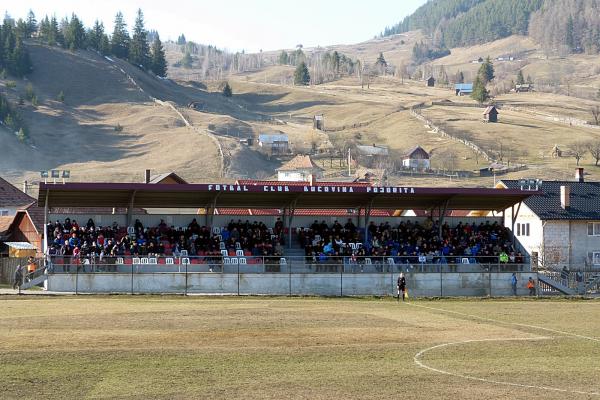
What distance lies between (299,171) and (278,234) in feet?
337

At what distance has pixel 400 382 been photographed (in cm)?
2014

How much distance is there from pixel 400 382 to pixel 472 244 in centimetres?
4181

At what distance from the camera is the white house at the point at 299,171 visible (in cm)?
15612

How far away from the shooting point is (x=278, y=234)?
60.0m

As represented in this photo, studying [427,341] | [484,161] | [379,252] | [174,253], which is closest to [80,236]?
[174,253]

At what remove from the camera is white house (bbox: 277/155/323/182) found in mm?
156125

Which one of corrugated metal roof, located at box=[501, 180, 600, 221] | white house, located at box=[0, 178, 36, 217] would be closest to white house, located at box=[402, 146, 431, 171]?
white house, located at box=[0, 178, 36, 217]

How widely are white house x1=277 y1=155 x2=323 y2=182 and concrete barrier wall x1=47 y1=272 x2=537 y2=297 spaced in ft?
325

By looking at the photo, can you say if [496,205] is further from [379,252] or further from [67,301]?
[67,301]

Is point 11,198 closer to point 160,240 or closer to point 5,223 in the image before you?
point 5,223

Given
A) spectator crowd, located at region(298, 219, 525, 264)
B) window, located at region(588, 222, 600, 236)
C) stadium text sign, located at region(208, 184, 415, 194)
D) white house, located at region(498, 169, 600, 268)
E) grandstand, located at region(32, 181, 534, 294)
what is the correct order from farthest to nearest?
window, located at region(588, 222, 600, 236) < white house, located at region(498, 169, 600, 268) < stadium text sign, located at region(208, 184, 415, 194) < spectator crowd, located at region(298, 219, 525, 264) < grandstand, located at region(32, 181, 534, 294)

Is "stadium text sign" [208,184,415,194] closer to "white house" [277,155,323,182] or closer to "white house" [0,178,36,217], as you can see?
"white house" [0,178,36,217]

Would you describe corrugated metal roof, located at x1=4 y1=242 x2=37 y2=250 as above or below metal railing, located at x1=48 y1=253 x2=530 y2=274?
above

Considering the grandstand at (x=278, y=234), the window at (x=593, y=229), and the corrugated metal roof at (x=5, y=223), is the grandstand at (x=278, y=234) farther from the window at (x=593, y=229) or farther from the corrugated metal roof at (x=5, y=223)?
the corrugated metal roof at (x=5, y=223)
